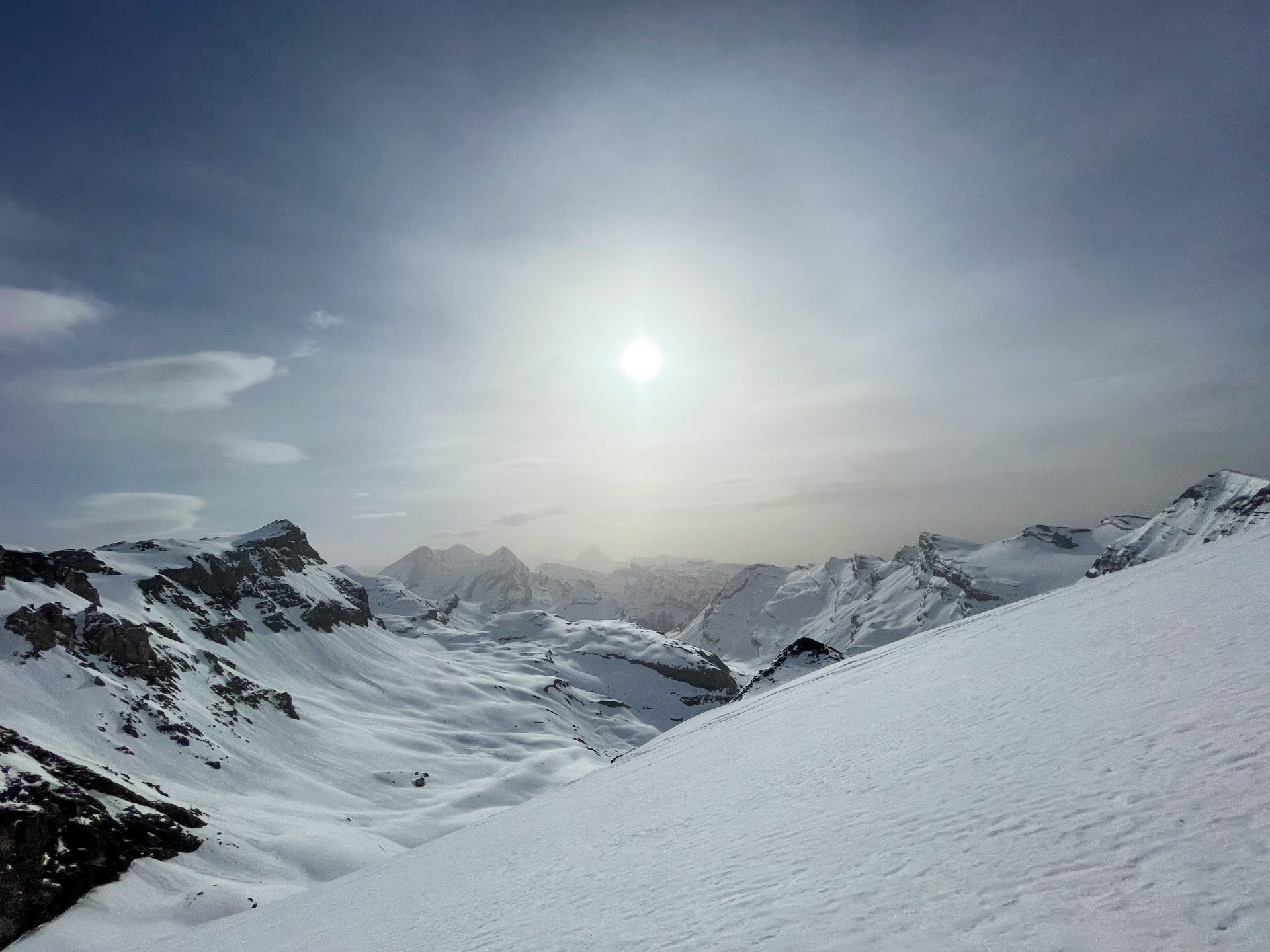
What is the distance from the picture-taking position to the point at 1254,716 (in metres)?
9.67

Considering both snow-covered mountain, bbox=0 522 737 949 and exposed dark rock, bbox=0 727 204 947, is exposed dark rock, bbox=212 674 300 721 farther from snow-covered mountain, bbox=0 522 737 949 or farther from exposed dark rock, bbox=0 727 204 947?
exposed dark rock, bbox=0 727 204 947

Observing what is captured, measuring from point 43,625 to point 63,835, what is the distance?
182ft

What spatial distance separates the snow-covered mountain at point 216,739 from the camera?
168 ft

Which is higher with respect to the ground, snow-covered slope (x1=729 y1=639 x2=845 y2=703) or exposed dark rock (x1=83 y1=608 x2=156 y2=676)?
exposed dark rock (x1=83 y1=608 x2=156 y2=676)

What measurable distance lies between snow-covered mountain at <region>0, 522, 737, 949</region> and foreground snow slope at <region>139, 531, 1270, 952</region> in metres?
40.6

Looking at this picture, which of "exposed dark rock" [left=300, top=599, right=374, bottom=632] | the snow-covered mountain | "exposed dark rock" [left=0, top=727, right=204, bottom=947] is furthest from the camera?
"exposed dark rock" [left=300, top=599, right=374, bottom=632]

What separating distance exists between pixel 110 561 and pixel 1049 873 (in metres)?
193

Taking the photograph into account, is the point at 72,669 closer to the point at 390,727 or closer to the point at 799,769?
the point at 390,727

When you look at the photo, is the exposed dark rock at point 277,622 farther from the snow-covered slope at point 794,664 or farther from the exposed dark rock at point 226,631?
the snow-covered slope at point 794,664

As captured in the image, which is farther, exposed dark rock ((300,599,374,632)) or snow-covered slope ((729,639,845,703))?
exposed dark rock ((300,599,374,632))

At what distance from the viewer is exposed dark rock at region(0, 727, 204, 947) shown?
46594 mm

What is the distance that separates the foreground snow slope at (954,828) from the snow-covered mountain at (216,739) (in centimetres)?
4055

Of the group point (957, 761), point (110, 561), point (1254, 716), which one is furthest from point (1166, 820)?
point (110, 561)

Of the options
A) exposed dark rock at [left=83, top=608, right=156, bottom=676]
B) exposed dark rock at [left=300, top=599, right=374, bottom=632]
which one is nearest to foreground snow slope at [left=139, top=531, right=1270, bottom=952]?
exposed dark rock at [left=83, top=608, right=156, bottom=676]
